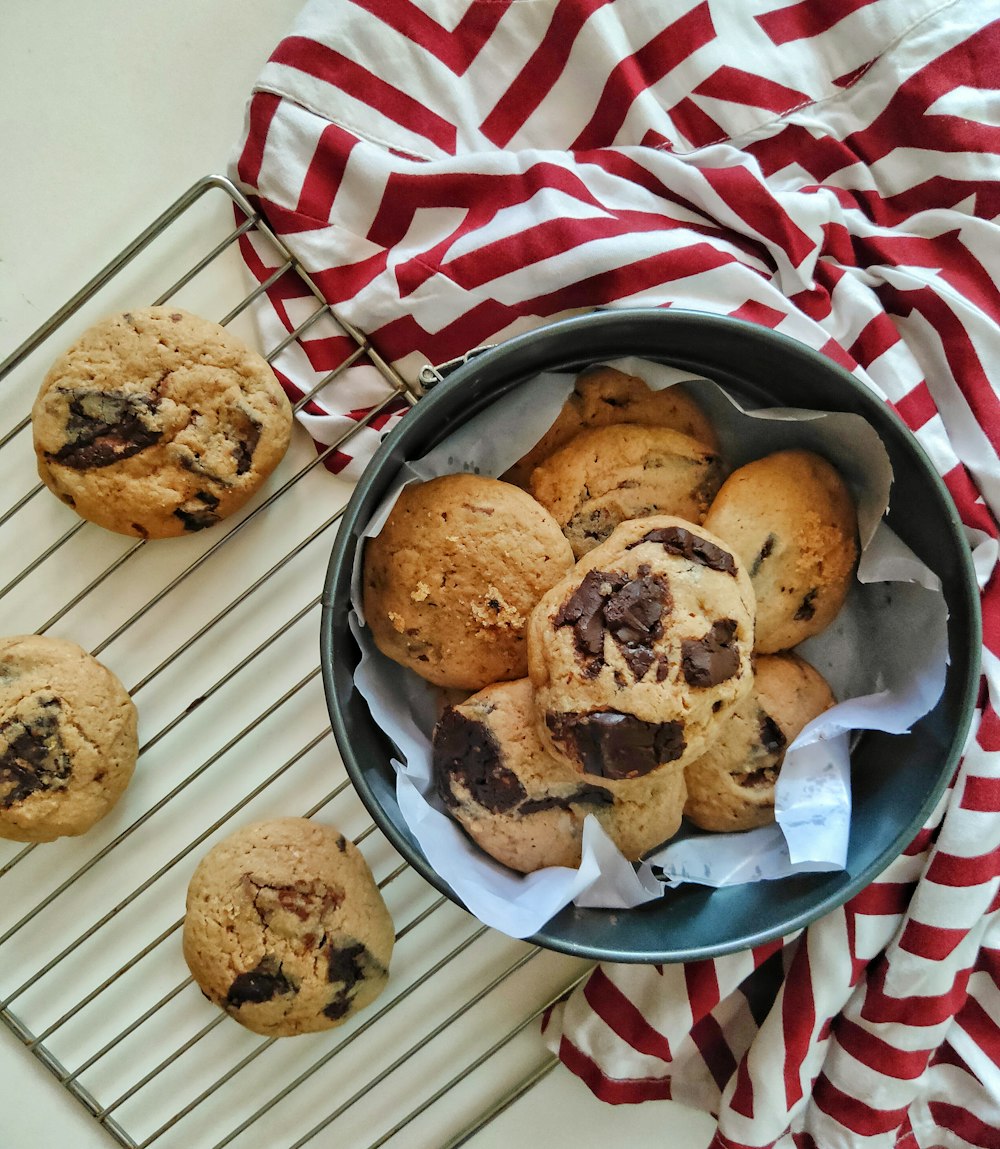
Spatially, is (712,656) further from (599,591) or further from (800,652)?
(800,652)

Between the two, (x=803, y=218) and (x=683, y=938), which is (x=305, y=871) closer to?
(x=683, y=938)

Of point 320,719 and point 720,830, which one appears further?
point 320,719

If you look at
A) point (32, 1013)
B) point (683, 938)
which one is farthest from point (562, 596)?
point (32, 1013)

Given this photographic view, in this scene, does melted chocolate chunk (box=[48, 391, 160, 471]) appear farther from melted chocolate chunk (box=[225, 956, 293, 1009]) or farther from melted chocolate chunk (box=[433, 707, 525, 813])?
melted chocolate chunk (box=[225, 956, 293, 1009])

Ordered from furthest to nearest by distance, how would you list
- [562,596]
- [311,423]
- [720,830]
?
[311,423]
[720,830]
[562,596]

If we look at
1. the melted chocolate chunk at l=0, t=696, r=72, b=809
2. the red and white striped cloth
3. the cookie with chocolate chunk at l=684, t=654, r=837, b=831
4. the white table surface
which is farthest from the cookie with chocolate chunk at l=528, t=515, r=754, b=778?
the white table surface

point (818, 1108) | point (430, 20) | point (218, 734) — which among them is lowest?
point (818, 1108)
